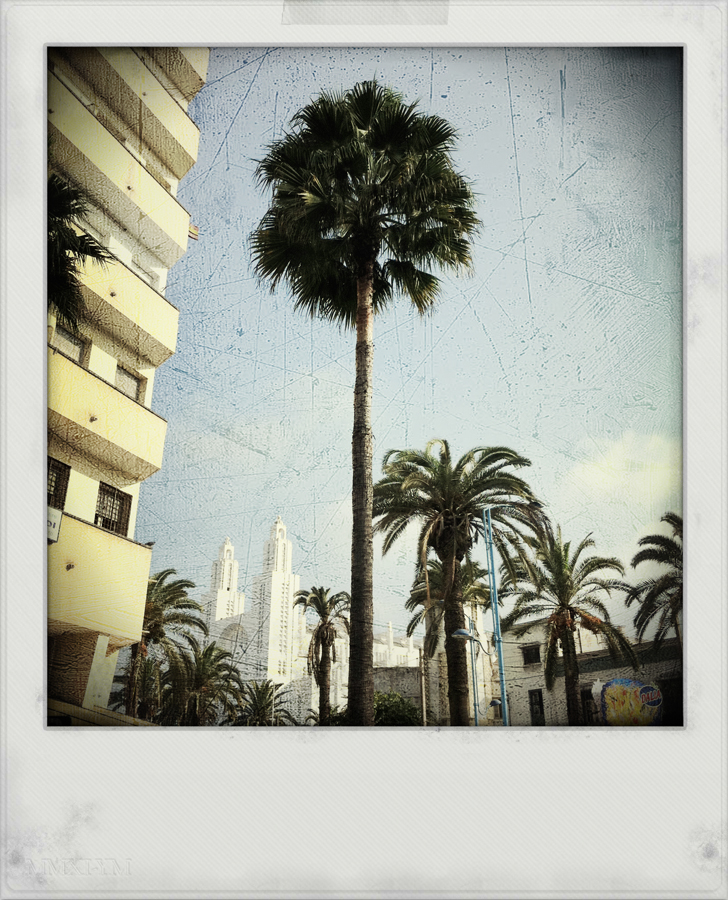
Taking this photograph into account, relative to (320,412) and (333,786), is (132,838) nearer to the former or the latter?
(333,786)

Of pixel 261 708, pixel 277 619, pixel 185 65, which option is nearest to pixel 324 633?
pixel 277 619

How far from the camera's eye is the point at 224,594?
539cm

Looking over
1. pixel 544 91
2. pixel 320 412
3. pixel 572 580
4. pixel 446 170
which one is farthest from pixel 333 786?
pixel 544 91

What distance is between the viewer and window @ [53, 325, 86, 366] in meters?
5.55

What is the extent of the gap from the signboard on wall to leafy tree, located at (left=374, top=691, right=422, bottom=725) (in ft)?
7.83

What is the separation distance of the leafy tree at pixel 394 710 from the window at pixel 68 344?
307 cm

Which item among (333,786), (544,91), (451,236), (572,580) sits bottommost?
(333,786)

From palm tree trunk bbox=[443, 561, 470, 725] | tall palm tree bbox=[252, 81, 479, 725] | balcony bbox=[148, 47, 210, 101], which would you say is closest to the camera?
palm tree trunk bbox=[443, 561, 470, 725]

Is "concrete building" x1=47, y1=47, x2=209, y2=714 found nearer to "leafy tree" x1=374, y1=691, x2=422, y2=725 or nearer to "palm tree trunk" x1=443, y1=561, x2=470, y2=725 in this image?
A: "leafy tree" x1=374, y1=691, x2=422, y2=725

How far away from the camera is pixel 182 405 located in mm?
5602

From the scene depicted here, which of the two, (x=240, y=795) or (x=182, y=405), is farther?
(x=182, y=405)

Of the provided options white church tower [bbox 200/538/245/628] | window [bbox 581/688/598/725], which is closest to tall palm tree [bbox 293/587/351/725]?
white church tower [bbox 200/538/245/628]

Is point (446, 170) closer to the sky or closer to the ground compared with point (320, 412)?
closer to the sky

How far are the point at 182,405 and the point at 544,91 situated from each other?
3294 millimetres
